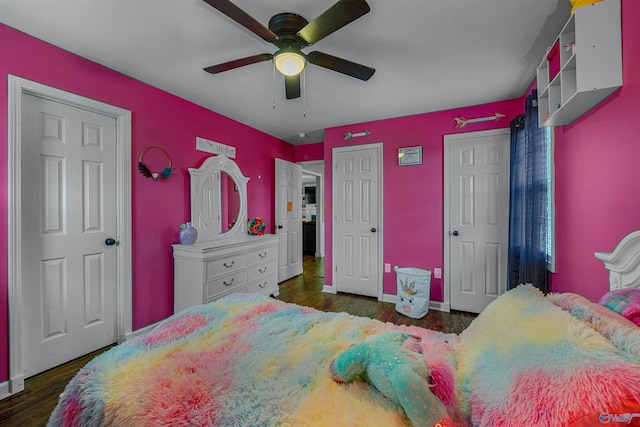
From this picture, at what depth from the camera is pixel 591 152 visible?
1.53m

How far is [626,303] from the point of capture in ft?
3.29

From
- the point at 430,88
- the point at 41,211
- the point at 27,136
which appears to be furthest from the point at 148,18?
the point at 430,88

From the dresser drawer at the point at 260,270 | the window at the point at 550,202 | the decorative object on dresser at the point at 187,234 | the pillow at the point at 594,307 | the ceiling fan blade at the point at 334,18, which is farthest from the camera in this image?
the dresser drawer at the point at 260,270

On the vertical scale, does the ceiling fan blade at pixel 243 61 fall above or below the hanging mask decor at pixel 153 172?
above

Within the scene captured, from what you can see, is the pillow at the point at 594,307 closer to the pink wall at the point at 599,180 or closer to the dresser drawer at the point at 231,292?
the pink wall at the point at 599,180

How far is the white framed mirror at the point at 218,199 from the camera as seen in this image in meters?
3.08

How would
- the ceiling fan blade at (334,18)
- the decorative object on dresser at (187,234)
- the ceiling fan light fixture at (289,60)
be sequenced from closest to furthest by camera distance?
the ceiling fan blade at (334,18) < the ceiling fan light fixture at (289,60) < the decorative object on dresser at (187,234)

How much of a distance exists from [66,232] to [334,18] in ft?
8.15

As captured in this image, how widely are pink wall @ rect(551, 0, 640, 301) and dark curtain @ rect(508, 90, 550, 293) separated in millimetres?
101

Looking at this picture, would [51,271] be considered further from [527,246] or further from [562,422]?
[527,246]

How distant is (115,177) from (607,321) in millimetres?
3211

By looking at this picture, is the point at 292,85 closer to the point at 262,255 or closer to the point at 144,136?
the point at 144,136

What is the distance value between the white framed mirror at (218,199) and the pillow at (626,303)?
10.6 feet

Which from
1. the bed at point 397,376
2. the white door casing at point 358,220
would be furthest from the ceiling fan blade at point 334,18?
the white door casing at point 358,220
